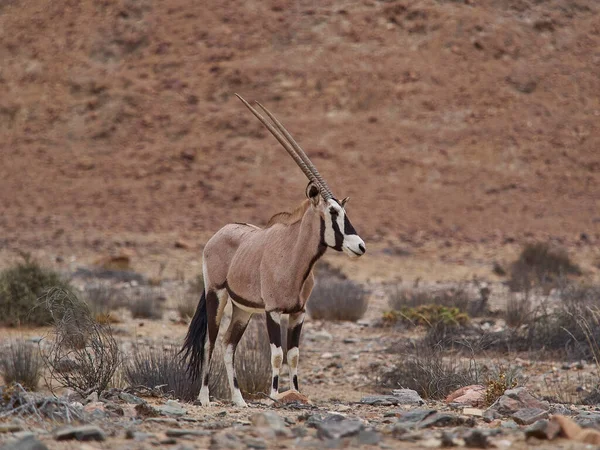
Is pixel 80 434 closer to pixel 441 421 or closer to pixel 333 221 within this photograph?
pixel 441 421

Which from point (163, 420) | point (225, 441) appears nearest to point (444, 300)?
point (163, 420)

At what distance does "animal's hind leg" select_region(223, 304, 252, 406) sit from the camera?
25.9 feet

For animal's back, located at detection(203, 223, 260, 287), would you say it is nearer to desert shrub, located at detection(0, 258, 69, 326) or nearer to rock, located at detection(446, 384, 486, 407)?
rock, located at detection(446, 384, 486, 407)

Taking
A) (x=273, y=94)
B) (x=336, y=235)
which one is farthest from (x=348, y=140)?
(x=336, y=235)

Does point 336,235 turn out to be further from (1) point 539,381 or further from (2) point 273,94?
(2) point 273,94

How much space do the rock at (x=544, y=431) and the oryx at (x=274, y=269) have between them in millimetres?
2266

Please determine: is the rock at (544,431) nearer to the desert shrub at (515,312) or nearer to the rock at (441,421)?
the rock at (441,421)

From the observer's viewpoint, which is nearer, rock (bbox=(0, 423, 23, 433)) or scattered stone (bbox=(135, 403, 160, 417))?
rock (bbox=(0, 423, 23, 433))

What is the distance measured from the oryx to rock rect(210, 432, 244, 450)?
222 cm

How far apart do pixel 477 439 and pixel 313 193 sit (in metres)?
2.88

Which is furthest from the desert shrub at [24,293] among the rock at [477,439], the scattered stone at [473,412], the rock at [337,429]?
the rock at [477,439]

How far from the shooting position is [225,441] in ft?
16.6

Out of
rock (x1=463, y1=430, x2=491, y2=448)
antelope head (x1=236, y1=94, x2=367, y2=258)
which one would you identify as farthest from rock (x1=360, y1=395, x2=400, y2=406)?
rock (x1=463, y1=430, x2=491, y2=448)

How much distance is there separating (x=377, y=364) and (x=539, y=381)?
1.85m
